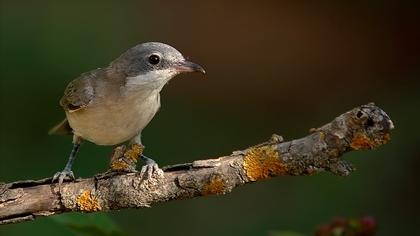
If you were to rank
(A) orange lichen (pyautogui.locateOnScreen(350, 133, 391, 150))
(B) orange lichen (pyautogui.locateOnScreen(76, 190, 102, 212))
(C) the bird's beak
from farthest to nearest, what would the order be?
(C) the bird's beak < (B) orange lichen (pyautogui.locateOnScreen(76, 190, 102, 212)) < (A) orange lichen (pyautogui.locateOnScreen(350, 133, 391, 150))

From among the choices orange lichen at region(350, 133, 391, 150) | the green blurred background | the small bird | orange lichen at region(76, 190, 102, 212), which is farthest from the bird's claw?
the green blurred background

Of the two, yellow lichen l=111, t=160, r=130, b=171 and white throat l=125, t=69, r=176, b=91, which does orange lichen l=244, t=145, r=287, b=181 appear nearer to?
yellow lichen l=111, t=160, r=130, b=171

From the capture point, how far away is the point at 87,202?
3.36 m

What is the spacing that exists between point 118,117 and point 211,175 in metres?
1.14

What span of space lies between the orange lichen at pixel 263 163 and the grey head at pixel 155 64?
1.12 metres

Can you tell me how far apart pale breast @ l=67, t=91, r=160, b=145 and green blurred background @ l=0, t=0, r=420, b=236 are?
78 cm

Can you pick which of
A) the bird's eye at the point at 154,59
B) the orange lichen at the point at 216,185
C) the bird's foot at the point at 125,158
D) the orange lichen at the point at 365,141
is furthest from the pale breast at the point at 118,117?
the orange lichen at the point at 365,141

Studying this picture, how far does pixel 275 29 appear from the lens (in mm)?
8578

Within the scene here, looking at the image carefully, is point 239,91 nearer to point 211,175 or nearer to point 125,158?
point 125,158

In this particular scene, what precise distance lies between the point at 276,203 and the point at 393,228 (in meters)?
0.93

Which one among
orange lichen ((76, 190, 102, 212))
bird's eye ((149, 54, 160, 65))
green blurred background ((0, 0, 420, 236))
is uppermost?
bird's eye ((149, 54, 160, 65))

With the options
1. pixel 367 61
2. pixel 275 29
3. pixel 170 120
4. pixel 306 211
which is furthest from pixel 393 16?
pixel 306 211

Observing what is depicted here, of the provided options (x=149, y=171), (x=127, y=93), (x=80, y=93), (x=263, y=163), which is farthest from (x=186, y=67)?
(x=263, y=163)

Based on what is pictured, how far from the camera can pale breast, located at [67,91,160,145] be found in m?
4.08
